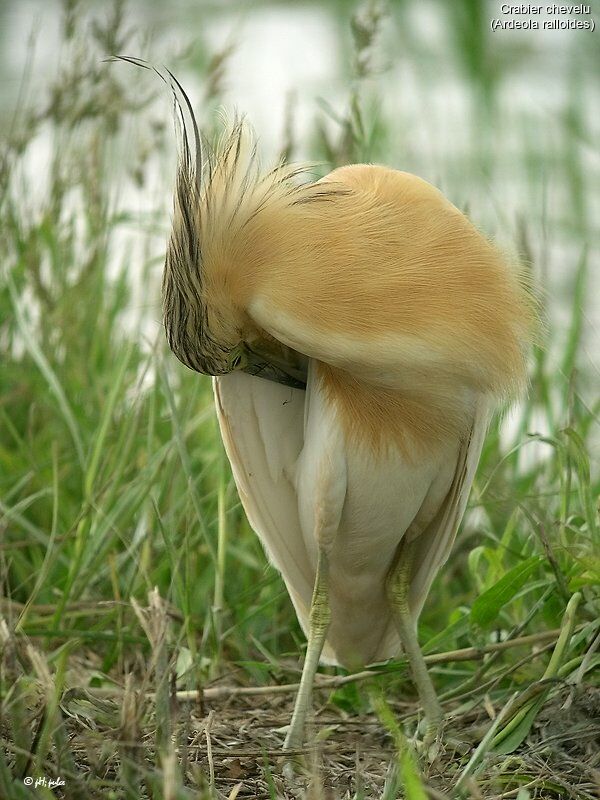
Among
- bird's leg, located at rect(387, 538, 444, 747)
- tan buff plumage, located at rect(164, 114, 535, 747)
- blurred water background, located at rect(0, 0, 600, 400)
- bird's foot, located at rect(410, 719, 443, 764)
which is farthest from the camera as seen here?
blurred water background, located at rect(0, 0, 600, 400)

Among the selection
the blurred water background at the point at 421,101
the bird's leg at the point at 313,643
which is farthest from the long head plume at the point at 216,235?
the blurred water background at the point at 421,101

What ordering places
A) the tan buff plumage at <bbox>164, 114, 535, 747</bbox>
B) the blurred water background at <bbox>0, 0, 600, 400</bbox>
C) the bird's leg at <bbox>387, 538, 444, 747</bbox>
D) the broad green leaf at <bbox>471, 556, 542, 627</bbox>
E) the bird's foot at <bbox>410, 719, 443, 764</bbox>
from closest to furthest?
the tan buff plumage at <bbox>164, 114, 535, 747</bbox>
the bird's foot at <bbox>410, 719, 443, 764</bbox>
the broad green leaf at <bbox>471, 556, 542, 627</bbox>
the bird's leg at <bbox>387, 538, 444, 747</bbox>
the blurred water background at <bbox>0, 0, 600, 400</bbox>

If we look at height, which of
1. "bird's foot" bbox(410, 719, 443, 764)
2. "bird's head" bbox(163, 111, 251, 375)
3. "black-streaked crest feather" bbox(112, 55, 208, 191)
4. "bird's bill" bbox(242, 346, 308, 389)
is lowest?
"bird's foot" bbox(410, 719, 443, 764)

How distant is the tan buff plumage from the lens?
8.77ft

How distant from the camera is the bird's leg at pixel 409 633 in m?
3.07

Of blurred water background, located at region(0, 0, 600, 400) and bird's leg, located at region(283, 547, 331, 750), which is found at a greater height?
blurred water background, located at region(0, 0, 600, 400)

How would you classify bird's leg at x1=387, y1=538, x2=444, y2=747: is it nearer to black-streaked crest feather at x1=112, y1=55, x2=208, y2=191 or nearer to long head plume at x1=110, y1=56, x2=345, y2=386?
long head plume at x1=110, y1=56, x2=345, y2=386

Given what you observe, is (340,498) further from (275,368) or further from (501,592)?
(501,592)

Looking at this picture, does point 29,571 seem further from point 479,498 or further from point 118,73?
point 118,73

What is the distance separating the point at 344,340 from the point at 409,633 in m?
1.00

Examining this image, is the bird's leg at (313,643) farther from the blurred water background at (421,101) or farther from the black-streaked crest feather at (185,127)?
the blurred water background at (421,101)

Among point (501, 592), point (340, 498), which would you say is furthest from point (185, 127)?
point (501, 592)

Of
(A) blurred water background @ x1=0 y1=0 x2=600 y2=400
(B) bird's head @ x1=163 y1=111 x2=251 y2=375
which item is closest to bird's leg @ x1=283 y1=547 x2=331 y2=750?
(B) bird's head @ x1=163 y1=111 x2=251 y2=375

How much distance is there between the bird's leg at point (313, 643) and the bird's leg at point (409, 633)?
21 cm
